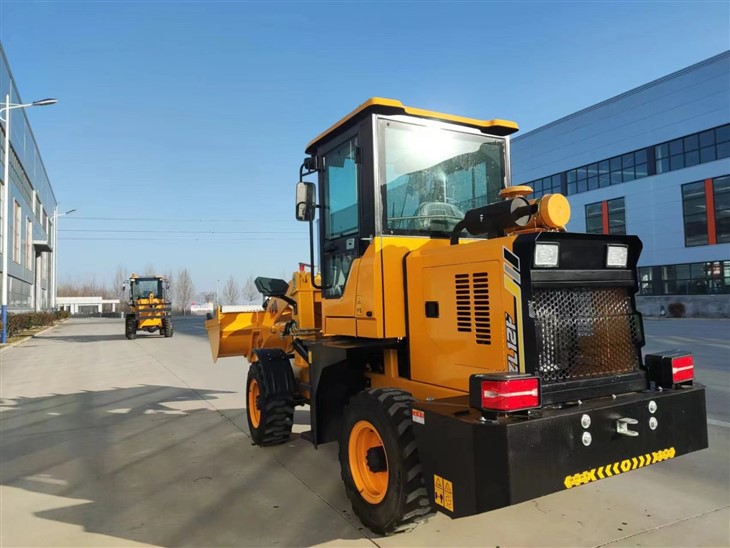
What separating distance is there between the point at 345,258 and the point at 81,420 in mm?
4982

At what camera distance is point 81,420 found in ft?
23.0

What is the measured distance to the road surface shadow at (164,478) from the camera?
11.8 feet

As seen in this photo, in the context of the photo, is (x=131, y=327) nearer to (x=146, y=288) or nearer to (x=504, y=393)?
(x=146, y=288)

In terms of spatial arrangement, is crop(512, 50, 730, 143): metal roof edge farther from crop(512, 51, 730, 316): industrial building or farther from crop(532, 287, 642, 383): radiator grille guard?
crop(532, 287, 642, 383): radiator grille guard

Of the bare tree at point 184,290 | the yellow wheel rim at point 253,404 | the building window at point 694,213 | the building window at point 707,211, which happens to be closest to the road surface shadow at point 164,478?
the yellow wheel rim at point 253,404

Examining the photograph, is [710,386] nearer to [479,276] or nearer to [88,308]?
[479,276]

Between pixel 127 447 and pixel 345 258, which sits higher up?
pixel 345 258

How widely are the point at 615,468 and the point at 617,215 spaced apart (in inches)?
1392

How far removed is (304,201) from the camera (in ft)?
14.4

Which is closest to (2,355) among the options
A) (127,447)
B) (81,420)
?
(81,420)

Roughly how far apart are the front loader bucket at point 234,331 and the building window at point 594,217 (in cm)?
3325

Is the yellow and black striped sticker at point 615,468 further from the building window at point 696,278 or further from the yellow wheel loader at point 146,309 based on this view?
the building window at point 696,278

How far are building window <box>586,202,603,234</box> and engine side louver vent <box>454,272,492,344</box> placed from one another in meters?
35.4

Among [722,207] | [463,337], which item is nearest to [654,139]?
[722,207]
